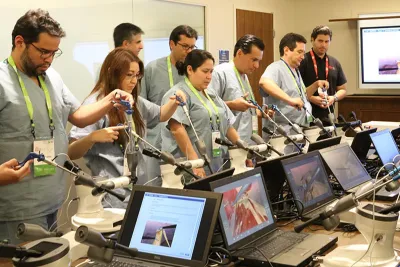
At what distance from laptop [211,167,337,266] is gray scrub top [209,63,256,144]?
1734 mm

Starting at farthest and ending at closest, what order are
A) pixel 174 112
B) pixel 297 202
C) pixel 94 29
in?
pixel 94 29 → pixel 174 112 → pixel 297 202

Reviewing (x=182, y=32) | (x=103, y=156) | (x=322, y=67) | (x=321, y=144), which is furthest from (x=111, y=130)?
(x=322, y=67)

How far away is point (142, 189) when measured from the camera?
191 cm

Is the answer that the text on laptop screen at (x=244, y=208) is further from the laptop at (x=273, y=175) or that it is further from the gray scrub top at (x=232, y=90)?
the gray scrub top at (x=232, y=90)

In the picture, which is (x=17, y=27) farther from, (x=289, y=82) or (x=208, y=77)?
(x=289, y=82)

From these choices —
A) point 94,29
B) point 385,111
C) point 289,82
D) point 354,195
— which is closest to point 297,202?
point 354,195

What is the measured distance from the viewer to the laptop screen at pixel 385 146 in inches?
128

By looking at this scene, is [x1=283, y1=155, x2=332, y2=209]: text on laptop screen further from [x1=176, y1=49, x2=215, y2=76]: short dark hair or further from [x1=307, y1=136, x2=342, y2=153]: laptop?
[x1=176, y1=49, x2=215, y2=76]: short dark hair

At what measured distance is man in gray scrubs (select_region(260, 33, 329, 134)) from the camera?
13.3 ft

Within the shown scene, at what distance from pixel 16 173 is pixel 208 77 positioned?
4.58ft

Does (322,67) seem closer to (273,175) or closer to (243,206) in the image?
(273,175)

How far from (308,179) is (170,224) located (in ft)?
2.84

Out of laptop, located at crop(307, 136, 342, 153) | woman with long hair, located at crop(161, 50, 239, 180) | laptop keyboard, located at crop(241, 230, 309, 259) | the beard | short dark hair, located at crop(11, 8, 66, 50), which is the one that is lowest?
laptop keyboard, located at crop(241, 230, 309, 259)

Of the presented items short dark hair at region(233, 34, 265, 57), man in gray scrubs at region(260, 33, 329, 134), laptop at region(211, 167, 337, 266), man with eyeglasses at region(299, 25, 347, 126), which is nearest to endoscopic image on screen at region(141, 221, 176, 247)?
laptop at region(211, 167, 337, 266)
